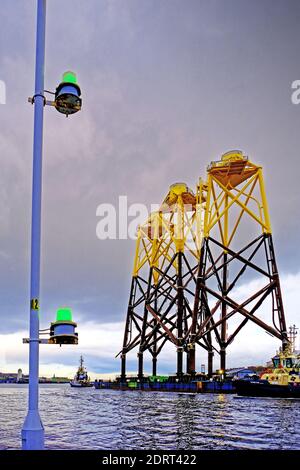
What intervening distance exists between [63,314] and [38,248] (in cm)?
105

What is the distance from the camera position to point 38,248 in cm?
723

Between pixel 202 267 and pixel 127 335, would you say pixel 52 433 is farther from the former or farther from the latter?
pixel 127 335

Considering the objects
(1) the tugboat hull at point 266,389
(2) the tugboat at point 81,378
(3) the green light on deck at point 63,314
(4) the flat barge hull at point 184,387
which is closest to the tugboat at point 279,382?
(1) the tugboat hull at point 266,389

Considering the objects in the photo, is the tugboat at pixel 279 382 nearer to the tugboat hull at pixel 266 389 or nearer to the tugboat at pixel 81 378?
the tugboat hull at pixel 266 389

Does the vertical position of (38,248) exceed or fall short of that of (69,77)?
it falls short

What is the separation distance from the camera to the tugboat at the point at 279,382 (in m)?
45.2

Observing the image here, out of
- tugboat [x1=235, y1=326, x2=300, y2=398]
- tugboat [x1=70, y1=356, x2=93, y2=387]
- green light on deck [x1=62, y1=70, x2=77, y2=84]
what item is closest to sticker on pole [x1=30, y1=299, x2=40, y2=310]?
green light on deck [x1=62, y1=70, x2=77, y2=84]

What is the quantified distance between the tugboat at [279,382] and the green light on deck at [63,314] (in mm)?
41788

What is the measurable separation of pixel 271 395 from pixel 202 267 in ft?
67.8

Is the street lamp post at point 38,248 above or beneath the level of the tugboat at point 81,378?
above

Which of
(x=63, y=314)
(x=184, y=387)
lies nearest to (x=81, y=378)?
(x=184, y=387)

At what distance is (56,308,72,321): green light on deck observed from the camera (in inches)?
290

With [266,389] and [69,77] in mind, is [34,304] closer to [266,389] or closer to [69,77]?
[69,77]
